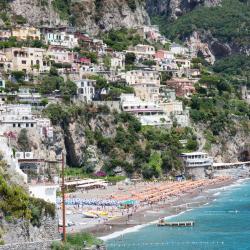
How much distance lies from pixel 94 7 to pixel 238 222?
221ft

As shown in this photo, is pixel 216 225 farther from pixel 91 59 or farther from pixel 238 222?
pixel 91 59

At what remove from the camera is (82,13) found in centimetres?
12606

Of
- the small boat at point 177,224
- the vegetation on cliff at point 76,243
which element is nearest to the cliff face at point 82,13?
the small boat at point 177,224

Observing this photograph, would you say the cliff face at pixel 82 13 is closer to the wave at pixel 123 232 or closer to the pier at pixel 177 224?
the pier at pixel 177 224

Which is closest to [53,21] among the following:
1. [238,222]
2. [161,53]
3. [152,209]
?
[161,53]

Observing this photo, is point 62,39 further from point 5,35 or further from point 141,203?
point 141,203

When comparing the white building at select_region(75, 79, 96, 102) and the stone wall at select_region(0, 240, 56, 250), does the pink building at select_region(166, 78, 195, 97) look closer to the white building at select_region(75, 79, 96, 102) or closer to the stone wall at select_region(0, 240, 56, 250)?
the white building at select_region(75, 79, 96, 102)

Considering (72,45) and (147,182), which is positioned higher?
(72,45)

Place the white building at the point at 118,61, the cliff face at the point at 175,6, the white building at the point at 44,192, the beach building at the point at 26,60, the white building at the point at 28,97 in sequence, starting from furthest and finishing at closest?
the cliff face at the point at 175,6 → the white building at the point at 118,61 → the beach building at the point at 26,60 → the white building at the point at 28,97 → the white building at the point at 44,192

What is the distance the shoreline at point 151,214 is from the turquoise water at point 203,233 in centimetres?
94

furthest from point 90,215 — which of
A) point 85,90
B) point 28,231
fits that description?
point 85,90

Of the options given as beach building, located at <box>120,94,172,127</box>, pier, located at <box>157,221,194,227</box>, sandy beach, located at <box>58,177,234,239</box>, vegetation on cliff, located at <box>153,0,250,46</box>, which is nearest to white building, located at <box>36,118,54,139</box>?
sandy beach, located at <box>58,177,234,239</box>

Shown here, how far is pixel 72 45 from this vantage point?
112 m

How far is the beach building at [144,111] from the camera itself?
9775cm
